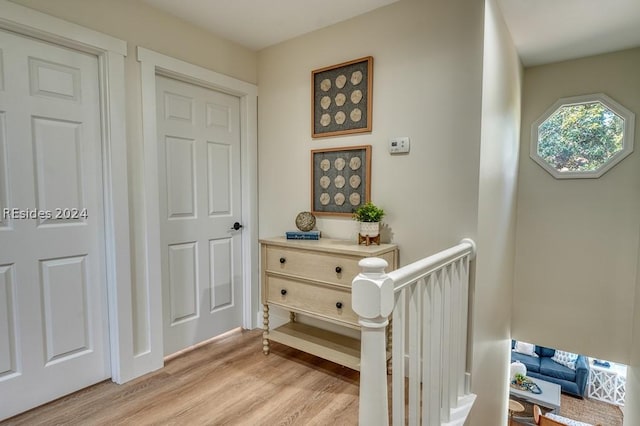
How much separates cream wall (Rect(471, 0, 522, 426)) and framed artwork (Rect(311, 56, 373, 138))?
723mm

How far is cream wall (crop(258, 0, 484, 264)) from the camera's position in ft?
6.07

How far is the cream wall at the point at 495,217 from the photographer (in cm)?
191

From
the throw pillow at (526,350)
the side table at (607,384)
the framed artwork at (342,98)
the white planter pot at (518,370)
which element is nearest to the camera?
the framed artwork at (342,98)

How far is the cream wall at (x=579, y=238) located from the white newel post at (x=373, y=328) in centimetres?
283

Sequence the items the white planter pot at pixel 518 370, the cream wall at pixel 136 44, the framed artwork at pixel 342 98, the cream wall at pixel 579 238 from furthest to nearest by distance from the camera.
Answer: the white planter pot at pixel 518 370
the cream wall at pixel 579 238
the framed artwork at pixel 342 98
the cream wall at pixel 136 44

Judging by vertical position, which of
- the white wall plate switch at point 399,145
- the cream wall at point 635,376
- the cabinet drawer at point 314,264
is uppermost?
the white wall plate switch at point 399,145

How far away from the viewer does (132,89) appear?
6.57 ft

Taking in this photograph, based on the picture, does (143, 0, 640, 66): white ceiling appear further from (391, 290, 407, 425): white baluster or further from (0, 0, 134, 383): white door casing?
(391, 290, 407, 425): white baluster

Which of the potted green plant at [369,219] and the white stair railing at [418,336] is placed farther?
the potted green plant at [369,219]

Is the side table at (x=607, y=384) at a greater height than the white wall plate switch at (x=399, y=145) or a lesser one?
lesser

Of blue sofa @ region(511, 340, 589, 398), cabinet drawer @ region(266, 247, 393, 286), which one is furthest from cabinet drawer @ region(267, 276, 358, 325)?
blue sofa @ region(511, 340, 589, 398)

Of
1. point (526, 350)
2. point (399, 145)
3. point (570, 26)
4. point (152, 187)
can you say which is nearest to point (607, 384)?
point (526, 350)

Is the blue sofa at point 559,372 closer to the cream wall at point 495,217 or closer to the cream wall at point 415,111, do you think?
the cream wall at point 495,217

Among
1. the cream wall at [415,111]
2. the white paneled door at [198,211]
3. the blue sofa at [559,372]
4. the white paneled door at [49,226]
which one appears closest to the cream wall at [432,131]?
the cream wall at [415,111]
